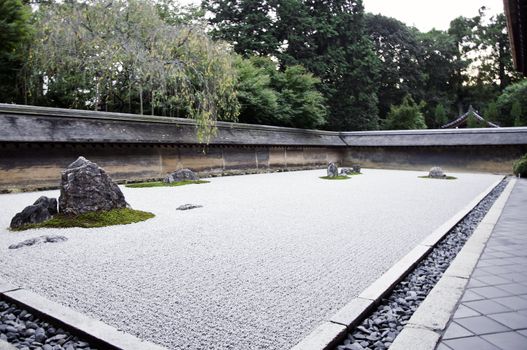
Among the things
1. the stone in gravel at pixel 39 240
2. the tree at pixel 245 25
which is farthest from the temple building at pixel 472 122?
the stone in gravel at pixel 39 240

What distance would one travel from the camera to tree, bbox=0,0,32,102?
1141cm

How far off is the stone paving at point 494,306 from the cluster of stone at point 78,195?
517 centimetres

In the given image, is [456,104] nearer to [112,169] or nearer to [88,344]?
[112,169]

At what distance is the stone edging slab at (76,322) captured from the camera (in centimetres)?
196

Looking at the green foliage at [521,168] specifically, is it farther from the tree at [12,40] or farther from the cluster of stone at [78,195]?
the tree at [12,40]

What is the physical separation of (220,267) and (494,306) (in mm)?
2277

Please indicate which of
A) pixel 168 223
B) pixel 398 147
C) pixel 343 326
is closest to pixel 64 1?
pixel 168 223

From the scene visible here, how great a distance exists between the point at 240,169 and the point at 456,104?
121 ft

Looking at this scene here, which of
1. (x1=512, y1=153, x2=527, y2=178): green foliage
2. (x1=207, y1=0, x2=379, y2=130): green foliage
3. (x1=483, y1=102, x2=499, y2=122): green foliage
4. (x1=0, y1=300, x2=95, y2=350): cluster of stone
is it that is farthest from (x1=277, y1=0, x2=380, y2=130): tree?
(x1=0, y1=300, x2=95, y2=350): cluster of stone

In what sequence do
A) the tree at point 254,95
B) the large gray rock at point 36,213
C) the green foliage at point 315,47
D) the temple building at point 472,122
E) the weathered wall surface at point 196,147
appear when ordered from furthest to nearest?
1. the temple building at point 472,122
2. the green foliage at point 315,47
3. the tree at point 254,95
4. the weathered wall surface at point 196,147
5. the large gray rock at point 36,213

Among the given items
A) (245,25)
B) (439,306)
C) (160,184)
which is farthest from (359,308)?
(245,25)

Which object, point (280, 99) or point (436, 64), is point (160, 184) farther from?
point (436, 64)

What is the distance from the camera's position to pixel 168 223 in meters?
5.38

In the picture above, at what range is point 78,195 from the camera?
17.7 feet
